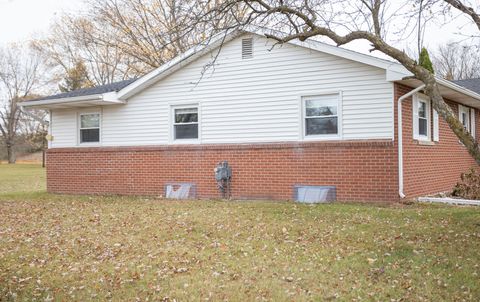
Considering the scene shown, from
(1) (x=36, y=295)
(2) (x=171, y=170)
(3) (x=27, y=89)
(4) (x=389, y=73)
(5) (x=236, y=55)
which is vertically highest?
(3) (x=27, y=89)

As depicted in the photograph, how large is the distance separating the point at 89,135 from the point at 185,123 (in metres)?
3.74

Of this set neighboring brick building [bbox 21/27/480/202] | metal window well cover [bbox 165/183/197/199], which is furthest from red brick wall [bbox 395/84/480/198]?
metal window well cover [bbox 165/183/197/199]

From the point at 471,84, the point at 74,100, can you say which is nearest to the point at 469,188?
the point at 471,84

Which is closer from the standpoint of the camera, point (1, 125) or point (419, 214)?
point (419, 214)

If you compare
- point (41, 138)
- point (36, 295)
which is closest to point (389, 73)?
point (36, 295)

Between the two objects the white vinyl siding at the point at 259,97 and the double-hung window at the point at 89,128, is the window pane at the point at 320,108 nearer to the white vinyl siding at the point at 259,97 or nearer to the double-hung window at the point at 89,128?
the white vinyl siding at the point at 259,97

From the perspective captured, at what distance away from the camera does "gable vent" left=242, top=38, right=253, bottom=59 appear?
1357 centimetres

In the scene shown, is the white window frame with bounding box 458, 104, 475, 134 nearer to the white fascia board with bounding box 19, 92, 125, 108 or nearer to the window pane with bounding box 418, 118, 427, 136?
the window pane with bounding box 418, 118, 427, 136

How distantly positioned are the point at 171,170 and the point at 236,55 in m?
3.82

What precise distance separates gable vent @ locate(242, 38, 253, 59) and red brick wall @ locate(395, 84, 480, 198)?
3998 mm

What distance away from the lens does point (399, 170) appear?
11.6 meters

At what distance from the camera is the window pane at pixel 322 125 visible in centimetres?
1254

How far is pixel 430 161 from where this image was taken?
13.8 meters

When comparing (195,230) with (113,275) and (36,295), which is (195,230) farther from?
(36,295)
